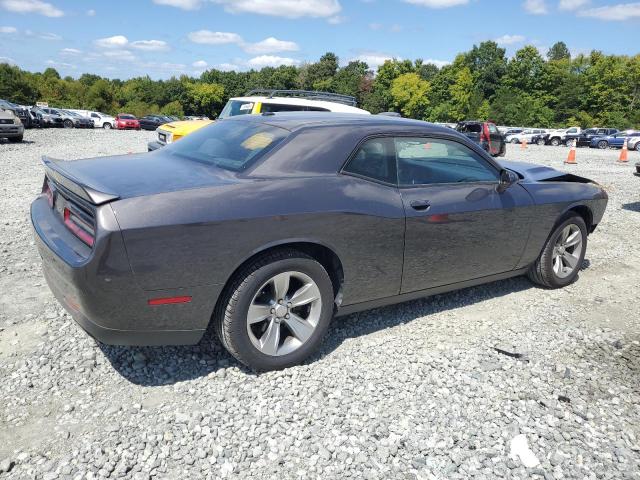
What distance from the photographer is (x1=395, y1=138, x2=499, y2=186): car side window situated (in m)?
3.63

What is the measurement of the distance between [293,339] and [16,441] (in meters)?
1.58

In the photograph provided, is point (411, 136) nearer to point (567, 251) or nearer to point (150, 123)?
point (567, 251)

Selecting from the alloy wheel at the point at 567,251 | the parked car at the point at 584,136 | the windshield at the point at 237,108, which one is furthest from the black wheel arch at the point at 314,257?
the parked car at the point at 584,136

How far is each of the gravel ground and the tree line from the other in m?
65.9

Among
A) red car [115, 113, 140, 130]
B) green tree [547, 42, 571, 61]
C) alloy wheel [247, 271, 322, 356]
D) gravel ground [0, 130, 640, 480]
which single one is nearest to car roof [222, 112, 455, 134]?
alloy wheel [247, 271, 322, 356]

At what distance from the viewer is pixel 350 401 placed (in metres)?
2.92

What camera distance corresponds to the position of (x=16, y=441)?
2.46 metres

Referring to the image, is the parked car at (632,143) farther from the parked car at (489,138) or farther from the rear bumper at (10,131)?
the rear bumper at (10,131)

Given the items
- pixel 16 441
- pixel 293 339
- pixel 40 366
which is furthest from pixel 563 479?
pixel 40 366

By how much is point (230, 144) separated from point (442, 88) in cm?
8555

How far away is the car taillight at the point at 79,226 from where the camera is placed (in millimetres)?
2625

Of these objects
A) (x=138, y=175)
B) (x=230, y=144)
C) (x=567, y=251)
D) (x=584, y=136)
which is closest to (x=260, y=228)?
(x=138, y=175)

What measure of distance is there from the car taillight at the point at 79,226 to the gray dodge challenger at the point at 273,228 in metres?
0.02

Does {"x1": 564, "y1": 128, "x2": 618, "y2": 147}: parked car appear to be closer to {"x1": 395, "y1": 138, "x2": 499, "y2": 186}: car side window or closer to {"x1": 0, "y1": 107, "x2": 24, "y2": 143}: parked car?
{"x1": 0, "y1": 107, "x2": 24, "y2": 143}: parked car
